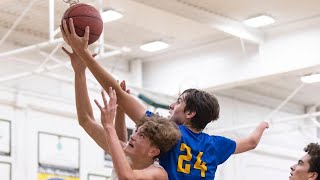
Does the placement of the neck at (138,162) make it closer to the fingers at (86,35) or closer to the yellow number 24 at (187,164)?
the yellow number 24 at (187,164)

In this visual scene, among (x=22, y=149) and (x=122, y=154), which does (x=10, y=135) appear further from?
(x=122, y=154)

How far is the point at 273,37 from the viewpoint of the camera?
13570 millimetres

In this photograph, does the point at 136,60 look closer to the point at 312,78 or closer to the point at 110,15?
the point at 312,78

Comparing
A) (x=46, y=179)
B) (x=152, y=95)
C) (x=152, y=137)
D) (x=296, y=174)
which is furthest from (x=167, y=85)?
(x=152, y=137)

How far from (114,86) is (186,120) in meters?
0.54

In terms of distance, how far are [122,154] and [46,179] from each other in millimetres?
9028

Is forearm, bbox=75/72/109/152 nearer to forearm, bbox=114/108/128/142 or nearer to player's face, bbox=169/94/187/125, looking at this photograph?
forearm, bbox=114/108/128/142

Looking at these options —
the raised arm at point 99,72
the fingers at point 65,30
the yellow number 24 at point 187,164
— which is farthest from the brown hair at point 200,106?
the fingers at point 65,30

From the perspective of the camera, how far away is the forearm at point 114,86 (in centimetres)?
465

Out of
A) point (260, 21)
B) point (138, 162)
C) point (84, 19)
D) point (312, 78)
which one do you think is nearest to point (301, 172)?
point (138, 162)

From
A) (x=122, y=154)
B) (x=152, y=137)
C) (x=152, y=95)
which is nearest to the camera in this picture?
(x=122, y=154)

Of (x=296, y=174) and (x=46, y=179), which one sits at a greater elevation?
(x=46, y=179)

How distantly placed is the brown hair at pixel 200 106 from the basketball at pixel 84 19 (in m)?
0.75

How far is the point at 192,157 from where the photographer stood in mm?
4785
